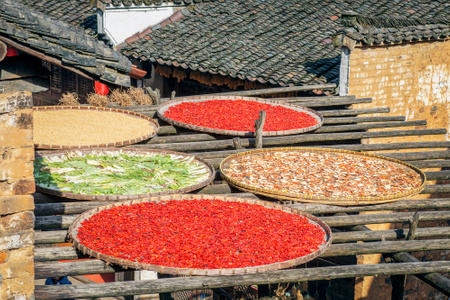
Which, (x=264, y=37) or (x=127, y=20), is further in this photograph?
(x=127, y=20)

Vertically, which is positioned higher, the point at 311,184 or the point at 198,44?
the point at 198,44

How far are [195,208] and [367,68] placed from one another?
682 centimetres

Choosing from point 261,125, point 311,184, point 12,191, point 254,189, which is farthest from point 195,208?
point 261,125

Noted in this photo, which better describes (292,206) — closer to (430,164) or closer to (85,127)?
(430,164)

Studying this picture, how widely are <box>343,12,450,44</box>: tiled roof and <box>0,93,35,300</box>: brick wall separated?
25.3 feet

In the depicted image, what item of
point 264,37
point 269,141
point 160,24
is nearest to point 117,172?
point 269,141

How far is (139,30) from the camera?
16.7 metres

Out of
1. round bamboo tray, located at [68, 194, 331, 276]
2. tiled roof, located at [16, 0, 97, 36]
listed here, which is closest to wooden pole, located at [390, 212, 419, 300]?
round bamboo tray, located at [68, 194, 331, 276]

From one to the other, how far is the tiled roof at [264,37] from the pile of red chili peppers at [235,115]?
3.02 m

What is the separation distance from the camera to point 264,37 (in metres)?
14.7

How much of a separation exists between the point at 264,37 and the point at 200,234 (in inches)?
405

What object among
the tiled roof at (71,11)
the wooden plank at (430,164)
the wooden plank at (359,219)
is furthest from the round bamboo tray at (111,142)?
the tiled roof at (71,11)

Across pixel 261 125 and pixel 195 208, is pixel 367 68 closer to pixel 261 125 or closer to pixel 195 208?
pixel 261 125

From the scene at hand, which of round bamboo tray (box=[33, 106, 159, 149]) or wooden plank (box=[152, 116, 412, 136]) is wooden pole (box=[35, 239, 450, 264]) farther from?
wooden plank (box=[152, 116, 412, 136])
